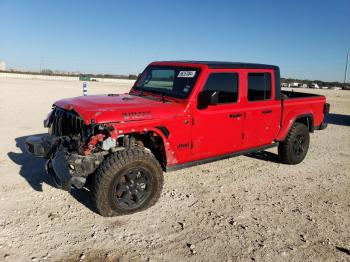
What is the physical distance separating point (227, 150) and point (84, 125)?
7.81ft

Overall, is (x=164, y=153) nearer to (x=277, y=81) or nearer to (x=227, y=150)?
(x=227, y=150)

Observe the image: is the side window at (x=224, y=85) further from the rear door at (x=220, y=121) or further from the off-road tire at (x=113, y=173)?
the off-road tire at (x=113, y=173)

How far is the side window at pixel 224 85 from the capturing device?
5125mm

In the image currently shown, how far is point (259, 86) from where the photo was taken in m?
5.86

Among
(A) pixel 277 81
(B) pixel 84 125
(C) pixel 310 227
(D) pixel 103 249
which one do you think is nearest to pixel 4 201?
Answer: (B) pixel 84 125

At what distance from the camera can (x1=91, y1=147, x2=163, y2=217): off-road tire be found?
158 inches

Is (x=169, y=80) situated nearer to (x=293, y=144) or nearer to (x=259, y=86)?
(x=259, y=86)

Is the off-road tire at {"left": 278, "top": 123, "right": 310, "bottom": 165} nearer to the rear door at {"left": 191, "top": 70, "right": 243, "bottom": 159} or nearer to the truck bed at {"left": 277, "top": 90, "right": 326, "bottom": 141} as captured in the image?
the truck bed at {"left": 277, "top": 90, "right": 326, "bottom": 141}

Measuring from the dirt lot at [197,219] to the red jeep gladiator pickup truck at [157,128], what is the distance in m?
0.45

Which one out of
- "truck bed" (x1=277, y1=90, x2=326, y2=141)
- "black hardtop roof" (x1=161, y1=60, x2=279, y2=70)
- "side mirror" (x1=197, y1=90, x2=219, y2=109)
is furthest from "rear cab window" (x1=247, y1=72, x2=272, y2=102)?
"side mirror" (x1=197, y1=90, x2=219, y2=109)

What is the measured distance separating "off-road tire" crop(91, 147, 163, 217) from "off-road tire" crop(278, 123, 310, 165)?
3.26 metres

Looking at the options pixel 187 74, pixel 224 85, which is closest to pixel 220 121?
pixel 224 85

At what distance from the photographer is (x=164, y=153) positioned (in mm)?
4680

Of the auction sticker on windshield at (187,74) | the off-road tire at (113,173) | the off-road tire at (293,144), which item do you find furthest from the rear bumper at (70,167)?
the off-road tire at (293,144)
